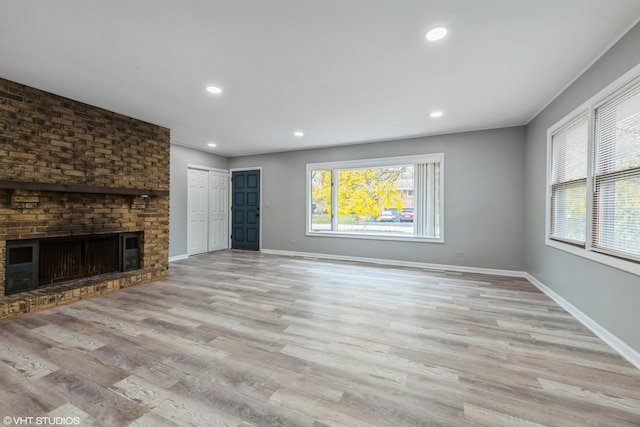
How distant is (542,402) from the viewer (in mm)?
1654

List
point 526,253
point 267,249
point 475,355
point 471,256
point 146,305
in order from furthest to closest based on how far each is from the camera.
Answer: point 267,249 → point 471,256 → point 526,253 → point 146,305 → point 475,355

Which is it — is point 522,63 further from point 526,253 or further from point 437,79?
point 526,253

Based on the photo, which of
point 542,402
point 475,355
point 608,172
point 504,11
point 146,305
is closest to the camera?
point 542,402

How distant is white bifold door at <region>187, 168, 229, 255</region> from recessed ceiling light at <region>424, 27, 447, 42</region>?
223 inches

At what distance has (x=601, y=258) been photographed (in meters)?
2.48

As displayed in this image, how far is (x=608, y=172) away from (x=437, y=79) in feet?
5.88

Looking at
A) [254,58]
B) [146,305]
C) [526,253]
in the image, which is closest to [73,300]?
[146,305]

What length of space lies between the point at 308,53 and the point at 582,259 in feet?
11.3

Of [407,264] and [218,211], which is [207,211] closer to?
[218,211]

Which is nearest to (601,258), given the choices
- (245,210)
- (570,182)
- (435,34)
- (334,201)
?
(570,182)

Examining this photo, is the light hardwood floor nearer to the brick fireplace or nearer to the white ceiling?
the brick fireplace

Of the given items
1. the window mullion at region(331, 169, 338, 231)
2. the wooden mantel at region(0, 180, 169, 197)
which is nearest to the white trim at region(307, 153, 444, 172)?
the window mullion at region(331, 169, 338, 231)

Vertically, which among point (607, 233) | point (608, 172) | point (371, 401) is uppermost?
point (608, 172)

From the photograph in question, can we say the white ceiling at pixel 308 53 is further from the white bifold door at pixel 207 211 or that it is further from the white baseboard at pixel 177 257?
the white baseboard at pixel 177 257
